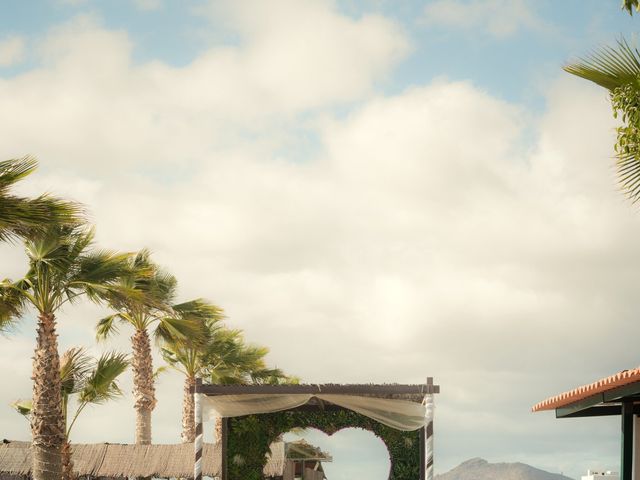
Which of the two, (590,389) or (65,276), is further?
(65,276)

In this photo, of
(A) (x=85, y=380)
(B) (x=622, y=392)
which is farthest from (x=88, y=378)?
(B) (x=622, y=392)

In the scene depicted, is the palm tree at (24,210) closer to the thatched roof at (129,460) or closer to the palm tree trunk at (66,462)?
the palm tree trunk at (66,462)

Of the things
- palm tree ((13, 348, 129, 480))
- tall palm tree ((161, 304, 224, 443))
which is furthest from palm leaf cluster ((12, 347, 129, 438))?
tall palm tree ((161, 304, 224, 443))

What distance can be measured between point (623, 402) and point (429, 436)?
4132mm

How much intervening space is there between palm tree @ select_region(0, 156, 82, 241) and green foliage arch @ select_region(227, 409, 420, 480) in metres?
5.97

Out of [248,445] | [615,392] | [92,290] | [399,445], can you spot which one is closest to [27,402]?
[92,290]

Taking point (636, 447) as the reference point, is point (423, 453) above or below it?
below

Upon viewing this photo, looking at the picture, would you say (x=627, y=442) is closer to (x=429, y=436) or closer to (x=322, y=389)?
(x=429, y=436)

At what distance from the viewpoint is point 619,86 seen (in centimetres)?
1494

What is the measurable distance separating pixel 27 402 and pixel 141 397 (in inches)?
246

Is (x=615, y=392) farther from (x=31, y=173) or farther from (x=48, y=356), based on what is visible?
(x=48, y=356)

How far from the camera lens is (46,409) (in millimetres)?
21062

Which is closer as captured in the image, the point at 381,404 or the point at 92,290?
the point at 381,404

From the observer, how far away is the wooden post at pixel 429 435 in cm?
1853
